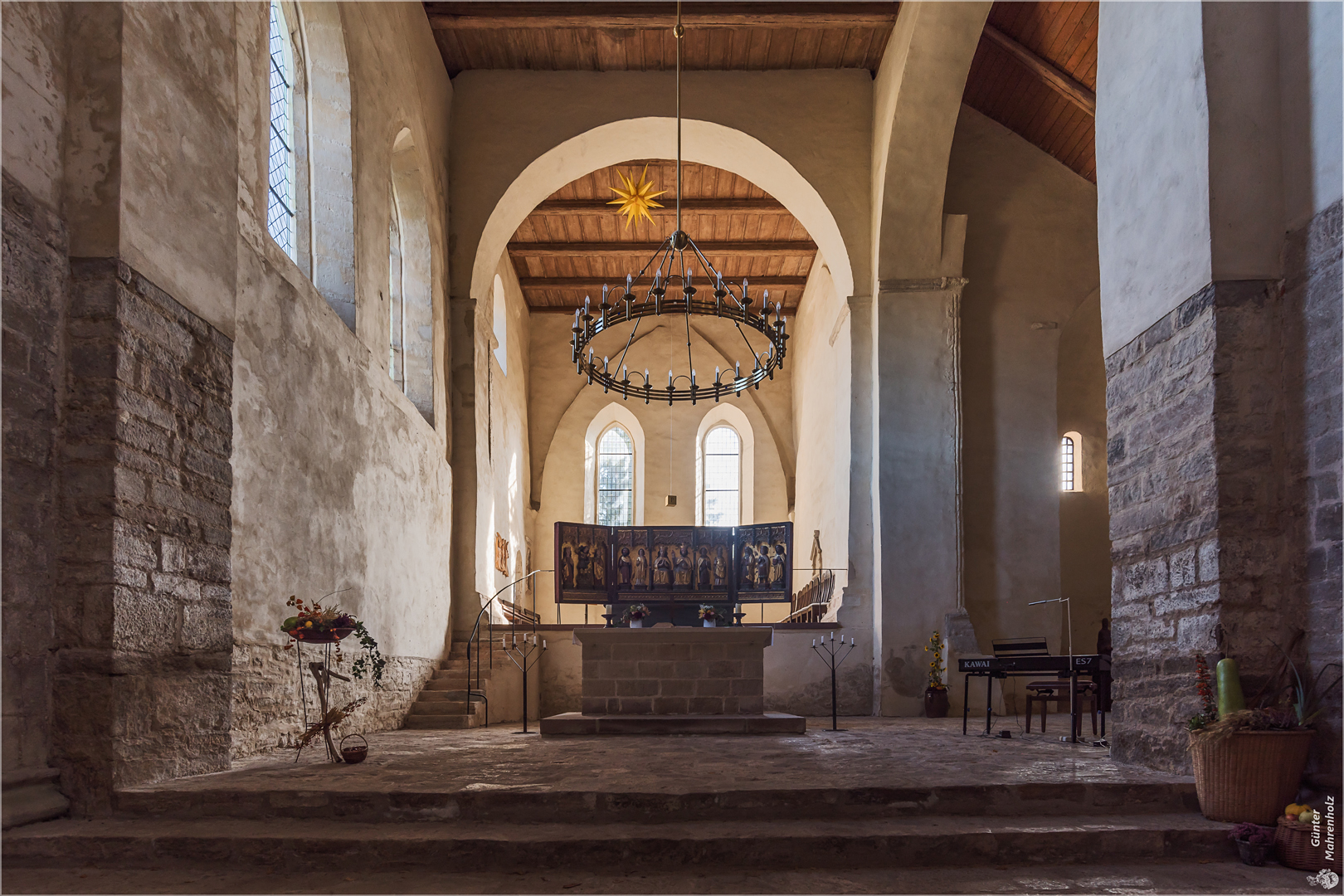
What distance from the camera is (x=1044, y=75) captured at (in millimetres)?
10383

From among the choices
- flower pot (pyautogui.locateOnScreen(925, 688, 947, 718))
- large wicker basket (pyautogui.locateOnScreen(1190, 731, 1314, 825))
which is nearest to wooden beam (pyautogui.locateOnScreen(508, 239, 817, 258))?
flower pot (pyautogui.locateOnScreen(925, 688, 947, 718))

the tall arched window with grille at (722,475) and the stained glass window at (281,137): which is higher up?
the stained glass window at (281,137)

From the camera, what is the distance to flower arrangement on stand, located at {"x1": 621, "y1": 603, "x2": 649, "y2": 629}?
8.76 metres

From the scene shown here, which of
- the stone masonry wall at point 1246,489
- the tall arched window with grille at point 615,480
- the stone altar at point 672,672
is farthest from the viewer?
the tall arched window with grille at point 615,480

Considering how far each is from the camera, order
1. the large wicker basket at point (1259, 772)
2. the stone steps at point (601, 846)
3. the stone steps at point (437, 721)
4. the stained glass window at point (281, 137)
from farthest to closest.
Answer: the stone steps at point (437, 721), the stained glass window at point (281, 137), the large wicker basket at point (1259, 772), the stone steps at point (601, 846)

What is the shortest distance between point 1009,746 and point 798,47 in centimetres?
778

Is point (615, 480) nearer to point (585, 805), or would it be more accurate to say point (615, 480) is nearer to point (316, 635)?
point (316, 635)

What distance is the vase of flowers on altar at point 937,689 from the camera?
988cm

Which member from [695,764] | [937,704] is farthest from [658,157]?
[695,764]

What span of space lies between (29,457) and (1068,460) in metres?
12.0

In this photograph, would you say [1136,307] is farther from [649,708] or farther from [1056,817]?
[649,708]

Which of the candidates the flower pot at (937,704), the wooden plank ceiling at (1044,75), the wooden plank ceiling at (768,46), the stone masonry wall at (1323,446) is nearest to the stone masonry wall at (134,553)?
the stone masonry wall at (1323,446)

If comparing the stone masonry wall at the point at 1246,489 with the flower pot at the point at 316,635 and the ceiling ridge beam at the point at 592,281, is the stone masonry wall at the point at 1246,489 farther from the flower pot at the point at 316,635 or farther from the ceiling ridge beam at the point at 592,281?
the ceiling ridge beam at the point at 592,281

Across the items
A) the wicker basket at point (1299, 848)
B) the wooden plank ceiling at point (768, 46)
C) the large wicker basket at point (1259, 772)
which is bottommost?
the wicker basket at point (1299, 848)
